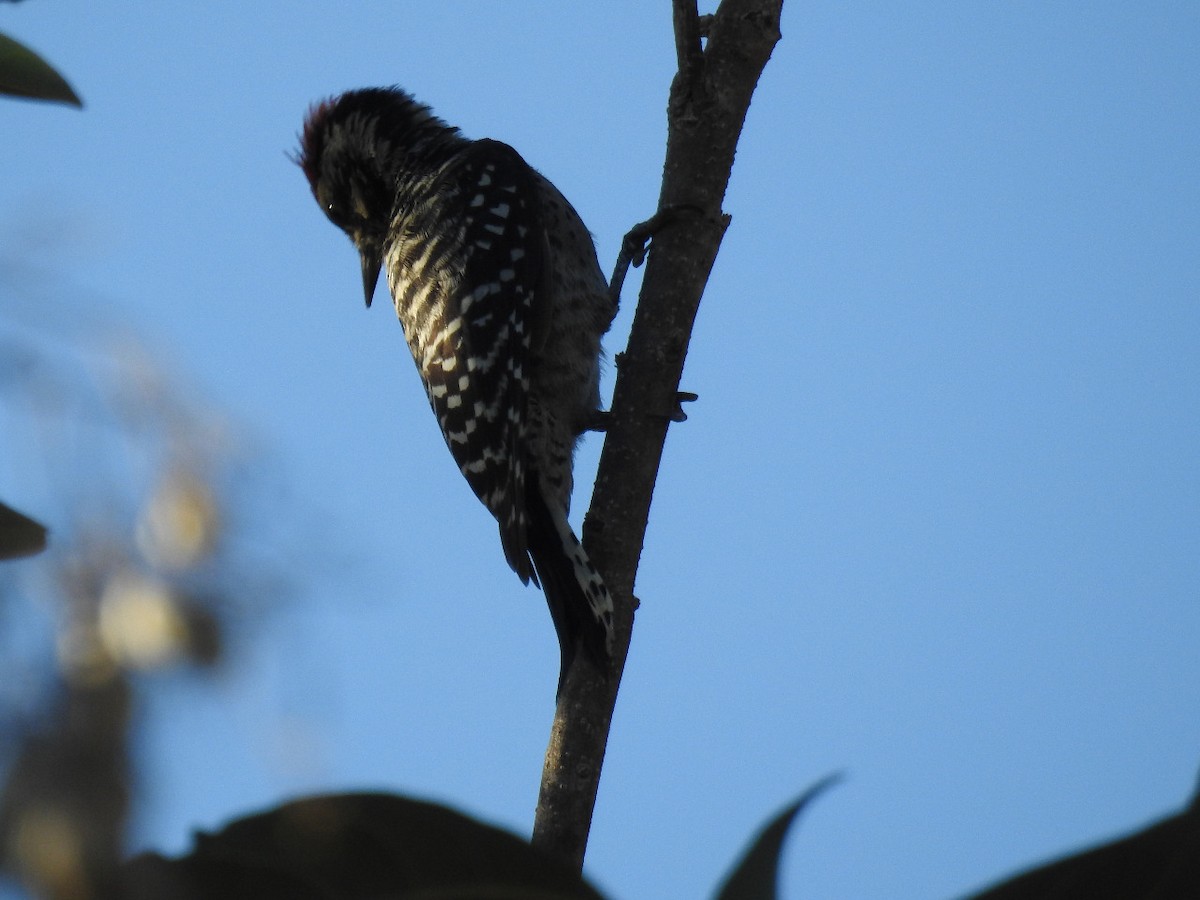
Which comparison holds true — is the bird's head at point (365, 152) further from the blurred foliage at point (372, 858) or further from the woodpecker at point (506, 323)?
the blurred foliage at point (372, 858)

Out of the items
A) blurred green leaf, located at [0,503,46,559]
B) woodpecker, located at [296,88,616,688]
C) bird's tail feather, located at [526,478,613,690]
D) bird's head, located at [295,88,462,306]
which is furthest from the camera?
bird's head, located at [295,88,462,306]

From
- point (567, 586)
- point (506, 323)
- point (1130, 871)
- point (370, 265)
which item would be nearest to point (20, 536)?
point (1130, 871)

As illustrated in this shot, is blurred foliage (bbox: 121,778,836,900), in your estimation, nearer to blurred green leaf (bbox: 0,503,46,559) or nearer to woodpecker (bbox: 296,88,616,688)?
blurred green leaf (bbox: 0,503,46,559)

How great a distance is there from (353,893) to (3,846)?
1.25 ft

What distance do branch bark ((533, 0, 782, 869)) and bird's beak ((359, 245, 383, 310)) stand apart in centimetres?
238

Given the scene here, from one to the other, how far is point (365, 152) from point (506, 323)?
1.72 metres

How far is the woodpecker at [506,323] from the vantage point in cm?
422

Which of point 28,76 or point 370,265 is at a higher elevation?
point 370,265

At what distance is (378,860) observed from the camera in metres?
1.11

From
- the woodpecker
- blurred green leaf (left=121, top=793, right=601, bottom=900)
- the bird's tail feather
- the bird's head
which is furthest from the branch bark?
the bird's head

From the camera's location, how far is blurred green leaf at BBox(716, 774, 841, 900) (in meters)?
0.99

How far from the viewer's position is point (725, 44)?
3.50m

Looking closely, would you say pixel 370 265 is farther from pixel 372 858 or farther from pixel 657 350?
pixel 372 858

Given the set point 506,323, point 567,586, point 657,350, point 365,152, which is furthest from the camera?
point 365,152
